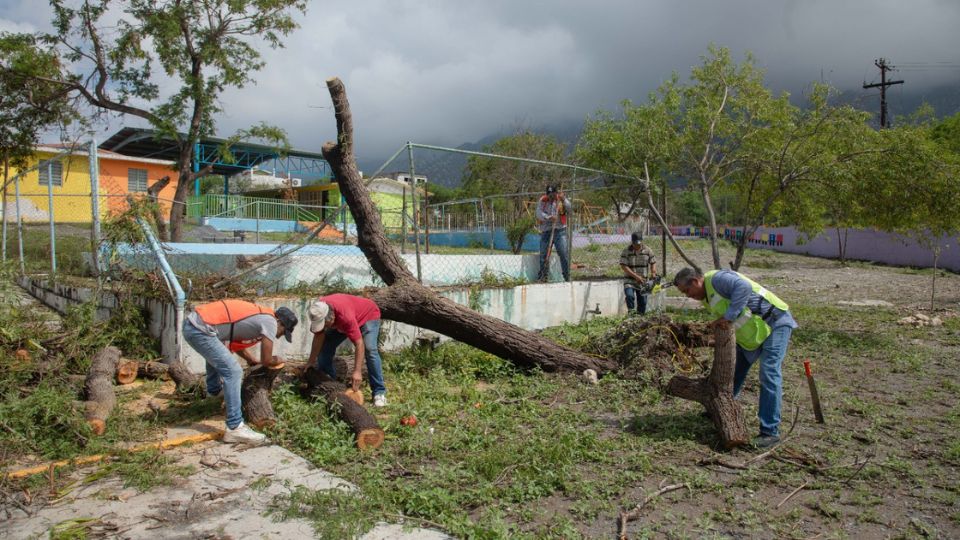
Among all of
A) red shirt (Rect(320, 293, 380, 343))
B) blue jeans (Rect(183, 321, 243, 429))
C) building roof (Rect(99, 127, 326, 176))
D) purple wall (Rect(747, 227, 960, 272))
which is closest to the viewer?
blue jeans (Rect(183, 321, 243, 429))

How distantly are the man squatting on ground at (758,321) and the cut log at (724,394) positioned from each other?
0.42 feet

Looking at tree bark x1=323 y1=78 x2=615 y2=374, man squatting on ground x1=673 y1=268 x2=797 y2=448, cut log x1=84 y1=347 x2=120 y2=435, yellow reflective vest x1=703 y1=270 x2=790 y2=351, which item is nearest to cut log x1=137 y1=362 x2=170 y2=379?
cut log x1=84 y1=347 x2=120 y2=435

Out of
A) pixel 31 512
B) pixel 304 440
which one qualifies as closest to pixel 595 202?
pixel 304 440

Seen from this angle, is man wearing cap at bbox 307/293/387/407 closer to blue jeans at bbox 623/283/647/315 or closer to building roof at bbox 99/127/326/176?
blue jeans at bbox 623/283/647/315

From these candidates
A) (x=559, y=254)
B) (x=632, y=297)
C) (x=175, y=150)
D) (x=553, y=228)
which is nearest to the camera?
(x=632, y=297)

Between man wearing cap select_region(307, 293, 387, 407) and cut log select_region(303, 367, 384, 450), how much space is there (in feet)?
0.50

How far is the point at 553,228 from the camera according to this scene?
34.0 ft

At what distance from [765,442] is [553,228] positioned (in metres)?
6.05

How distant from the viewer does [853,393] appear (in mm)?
6246

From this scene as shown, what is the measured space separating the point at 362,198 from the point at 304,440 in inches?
124

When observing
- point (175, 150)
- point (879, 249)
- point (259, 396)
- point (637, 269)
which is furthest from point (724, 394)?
point (175, 150)

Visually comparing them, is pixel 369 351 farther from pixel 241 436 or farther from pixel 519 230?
pixel 519 230

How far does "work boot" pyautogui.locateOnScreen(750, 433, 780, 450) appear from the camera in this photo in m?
4.70

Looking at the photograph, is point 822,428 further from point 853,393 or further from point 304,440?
point 304,440
